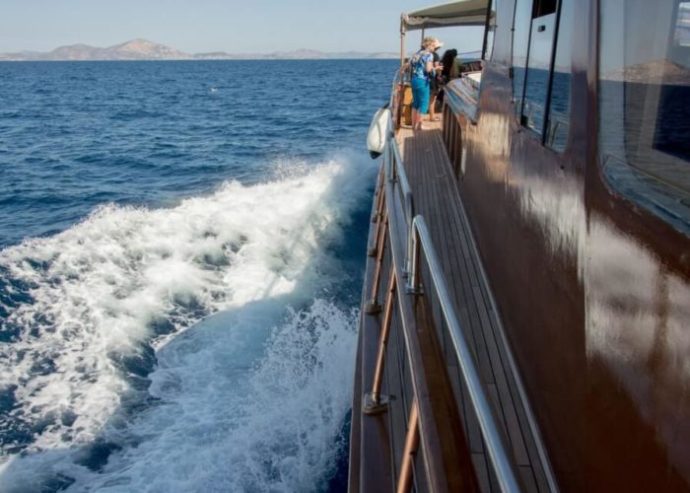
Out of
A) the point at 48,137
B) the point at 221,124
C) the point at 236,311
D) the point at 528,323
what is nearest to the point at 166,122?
the point at 221,124

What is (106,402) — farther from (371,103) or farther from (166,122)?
(371,103)

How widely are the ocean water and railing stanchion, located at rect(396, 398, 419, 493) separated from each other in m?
3.39

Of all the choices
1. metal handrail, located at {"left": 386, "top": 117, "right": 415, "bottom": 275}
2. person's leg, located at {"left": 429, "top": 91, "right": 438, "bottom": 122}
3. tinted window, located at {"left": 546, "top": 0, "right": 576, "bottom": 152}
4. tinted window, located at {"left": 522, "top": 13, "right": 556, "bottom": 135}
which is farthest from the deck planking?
person's leg, located at {"left": 429, "top": 91, "right": 438, "bottom": 122}

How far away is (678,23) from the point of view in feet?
4.27

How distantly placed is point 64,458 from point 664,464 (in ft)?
18.1

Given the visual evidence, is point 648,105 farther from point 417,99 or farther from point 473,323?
point 417,99

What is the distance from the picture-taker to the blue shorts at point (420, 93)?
801cm

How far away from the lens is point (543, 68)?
252 cm

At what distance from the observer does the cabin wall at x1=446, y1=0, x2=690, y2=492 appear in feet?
3.97

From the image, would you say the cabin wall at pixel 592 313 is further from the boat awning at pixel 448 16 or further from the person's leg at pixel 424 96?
the boat awning at pixel 448 16

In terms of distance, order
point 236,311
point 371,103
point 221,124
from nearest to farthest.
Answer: point 236,311 → point 221,124 → point 371,103

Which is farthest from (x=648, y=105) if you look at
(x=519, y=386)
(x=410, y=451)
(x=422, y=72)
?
(x=422, y=72)

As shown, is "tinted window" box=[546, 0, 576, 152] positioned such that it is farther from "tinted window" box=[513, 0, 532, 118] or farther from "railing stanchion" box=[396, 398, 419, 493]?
"railing stanchion" box=[396, 398, 419, 493]

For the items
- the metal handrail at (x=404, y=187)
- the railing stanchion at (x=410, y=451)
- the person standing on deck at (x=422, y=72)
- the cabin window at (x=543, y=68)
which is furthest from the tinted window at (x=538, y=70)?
the person standing on deck at (x=422, y=72)
